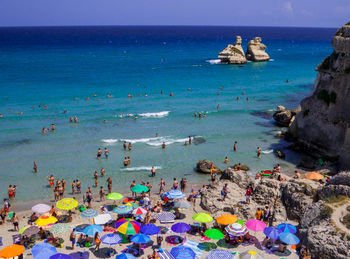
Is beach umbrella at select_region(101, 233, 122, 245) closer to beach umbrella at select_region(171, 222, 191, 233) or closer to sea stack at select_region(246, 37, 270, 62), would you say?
beach umbrella at select_region(171, 222, 191, 233)

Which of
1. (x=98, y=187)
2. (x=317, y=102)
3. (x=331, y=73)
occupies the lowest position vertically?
(x=98, y=187)

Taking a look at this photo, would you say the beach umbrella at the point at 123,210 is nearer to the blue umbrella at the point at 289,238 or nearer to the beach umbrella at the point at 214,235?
the beach umbrella at the point at 214,235

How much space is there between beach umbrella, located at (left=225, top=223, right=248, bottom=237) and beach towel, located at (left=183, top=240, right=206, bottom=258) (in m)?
1.70

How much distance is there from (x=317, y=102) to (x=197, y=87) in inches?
1318

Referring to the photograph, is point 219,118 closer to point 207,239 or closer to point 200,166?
point 200,166

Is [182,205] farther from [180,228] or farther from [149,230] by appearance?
[149,230]

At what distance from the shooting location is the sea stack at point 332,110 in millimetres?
30891

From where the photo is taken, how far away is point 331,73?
32.6 m

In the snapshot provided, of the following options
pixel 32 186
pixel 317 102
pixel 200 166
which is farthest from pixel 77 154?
pixel 317 102

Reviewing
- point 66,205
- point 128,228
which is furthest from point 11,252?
point 128,228

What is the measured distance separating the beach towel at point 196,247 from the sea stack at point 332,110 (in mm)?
16247

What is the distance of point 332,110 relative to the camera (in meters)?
32.1

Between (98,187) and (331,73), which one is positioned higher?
(331,73)

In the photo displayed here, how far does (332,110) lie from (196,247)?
2018cm
